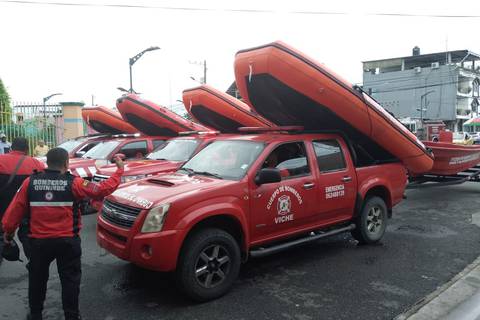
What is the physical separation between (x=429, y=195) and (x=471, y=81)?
217ft

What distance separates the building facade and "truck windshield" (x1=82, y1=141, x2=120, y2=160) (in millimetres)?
56969

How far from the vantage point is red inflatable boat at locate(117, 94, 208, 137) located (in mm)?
10562

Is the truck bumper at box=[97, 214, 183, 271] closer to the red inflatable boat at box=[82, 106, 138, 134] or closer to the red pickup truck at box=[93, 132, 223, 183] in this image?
the red pickup truck at box=[93, 132, 223, 183]

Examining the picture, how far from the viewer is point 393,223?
7852 millimetres

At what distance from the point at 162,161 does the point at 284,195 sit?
383 centimetres

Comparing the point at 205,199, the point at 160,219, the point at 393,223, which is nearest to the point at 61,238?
the point at 160,219

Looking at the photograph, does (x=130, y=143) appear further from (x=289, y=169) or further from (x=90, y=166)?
(x=289, y=169)

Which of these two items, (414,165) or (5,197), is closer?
(5,197)

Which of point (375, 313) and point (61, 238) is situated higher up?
point (61, 238)

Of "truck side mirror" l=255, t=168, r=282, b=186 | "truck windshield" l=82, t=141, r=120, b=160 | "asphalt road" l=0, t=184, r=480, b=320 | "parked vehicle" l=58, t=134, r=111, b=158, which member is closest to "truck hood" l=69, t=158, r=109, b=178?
"truck windshield" l=82, t=141, r=120, b=160

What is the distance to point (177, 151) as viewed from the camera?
852 centimetres

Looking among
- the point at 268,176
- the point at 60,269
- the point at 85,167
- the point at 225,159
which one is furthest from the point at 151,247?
the point at 85,167

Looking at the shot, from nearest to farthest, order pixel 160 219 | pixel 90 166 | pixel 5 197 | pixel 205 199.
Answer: pixel 160 219 < pixel 205 199 < pixel 5 197 < pixel 90 166

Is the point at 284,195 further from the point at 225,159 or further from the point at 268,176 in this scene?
the point at 225,159
